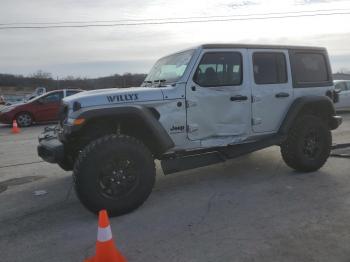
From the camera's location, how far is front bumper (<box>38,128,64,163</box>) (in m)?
5.34

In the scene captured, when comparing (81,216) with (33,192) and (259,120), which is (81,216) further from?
(259,120)

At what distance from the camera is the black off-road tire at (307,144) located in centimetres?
665

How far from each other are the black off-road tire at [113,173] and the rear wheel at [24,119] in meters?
12.2

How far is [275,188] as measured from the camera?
6023 millimetres

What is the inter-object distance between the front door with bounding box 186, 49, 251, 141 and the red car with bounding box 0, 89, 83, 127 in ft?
37.1

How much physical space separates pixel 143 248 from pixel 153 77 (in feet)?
10.7

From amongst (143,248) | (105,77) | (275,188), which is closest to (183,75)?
(275,188)

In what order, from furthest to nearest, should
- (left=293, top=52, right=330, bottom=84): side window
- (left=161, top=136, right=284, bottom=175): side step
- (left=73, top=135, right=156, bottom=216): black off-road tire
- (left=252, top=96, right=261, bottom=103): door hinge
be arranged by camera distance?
(left=293, top=52, right=330, bottom=84): side window, (left=252, top=96, right=261, bottom=103): door hinge, (left=161, top=136, right=284, bottom=175): side step, (left=73, top=135, right=156, bottom=216): black off-road tire

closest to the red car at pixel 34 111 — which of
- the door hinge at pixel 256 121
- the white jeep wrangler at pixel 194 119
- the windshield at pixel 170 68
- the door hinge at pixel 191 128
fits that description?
the windshield at pixel 170 68

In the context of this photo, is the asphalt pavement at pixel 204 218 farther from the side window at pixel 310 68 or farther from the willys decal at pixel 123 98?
the side window at pixel 310 68

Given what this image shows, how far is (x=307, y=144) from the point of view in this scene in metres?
6.77

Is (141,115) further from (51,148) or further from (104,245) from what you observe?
(104,245)

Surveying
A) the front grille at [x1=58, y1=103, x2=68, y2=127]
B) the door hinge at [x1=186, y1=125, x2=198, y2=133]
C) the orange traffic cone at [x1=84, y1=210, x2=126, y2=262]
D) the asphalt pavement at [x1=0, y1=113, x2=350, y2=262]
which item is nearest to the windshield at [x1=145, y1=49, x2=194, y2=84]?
the door hinge at [x1=186, y1=125, x2=198, y2=133]

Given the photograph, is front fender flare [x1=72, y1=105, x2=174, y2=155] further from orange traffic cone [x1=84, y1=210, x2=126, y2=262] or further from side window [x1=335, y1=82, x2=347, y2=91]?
side window [x1=335, y1=82, x2=347, y2=91]
